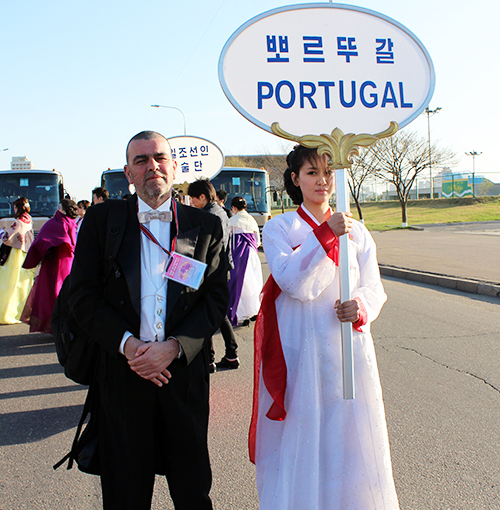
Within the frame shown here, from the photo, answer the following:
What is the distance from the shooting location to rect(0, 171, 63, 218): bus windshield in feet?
46.4

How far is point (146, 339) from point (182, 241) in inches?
16.8

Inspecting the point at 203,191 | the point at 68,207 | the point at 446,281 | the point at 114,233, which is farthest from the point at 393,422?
the point at 446,281

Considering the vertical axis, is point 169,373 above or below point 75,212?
below

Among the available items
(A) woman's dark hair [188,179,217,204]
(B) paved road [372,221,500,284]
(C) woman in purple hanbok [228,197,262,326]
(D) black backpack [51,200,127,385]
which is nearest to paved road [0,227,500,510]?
(C) woman in purple hanbok [228,197,262,326]

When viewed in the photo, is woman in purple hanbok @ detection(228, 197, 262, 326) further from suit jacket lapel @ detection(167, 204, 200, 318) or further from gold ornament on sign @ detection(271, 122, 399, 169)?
gold ornament on sign @ detection(271, 122, 399, 169)

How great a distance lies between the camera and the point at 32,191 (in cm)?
1429

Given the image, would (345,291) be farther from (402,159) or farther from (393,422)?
(402,159)

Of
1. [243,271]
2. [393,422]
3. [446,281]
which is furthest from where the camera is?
[446,281]

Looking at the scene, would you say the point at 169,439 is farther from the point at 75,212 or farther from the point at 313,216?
the point at 75,212

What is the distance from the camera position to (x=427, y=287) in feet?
28.9

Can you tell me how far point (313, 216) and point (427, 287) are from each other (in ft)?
23.8

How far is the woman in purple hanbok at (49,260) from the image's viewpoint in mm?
5844

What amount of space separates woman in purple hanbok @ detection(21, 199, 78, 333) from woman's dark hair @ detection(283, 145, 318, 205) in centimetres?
424

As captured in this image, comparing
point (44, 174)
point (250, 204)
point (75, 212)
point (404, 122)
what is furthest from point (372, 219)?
point (404, 122)
